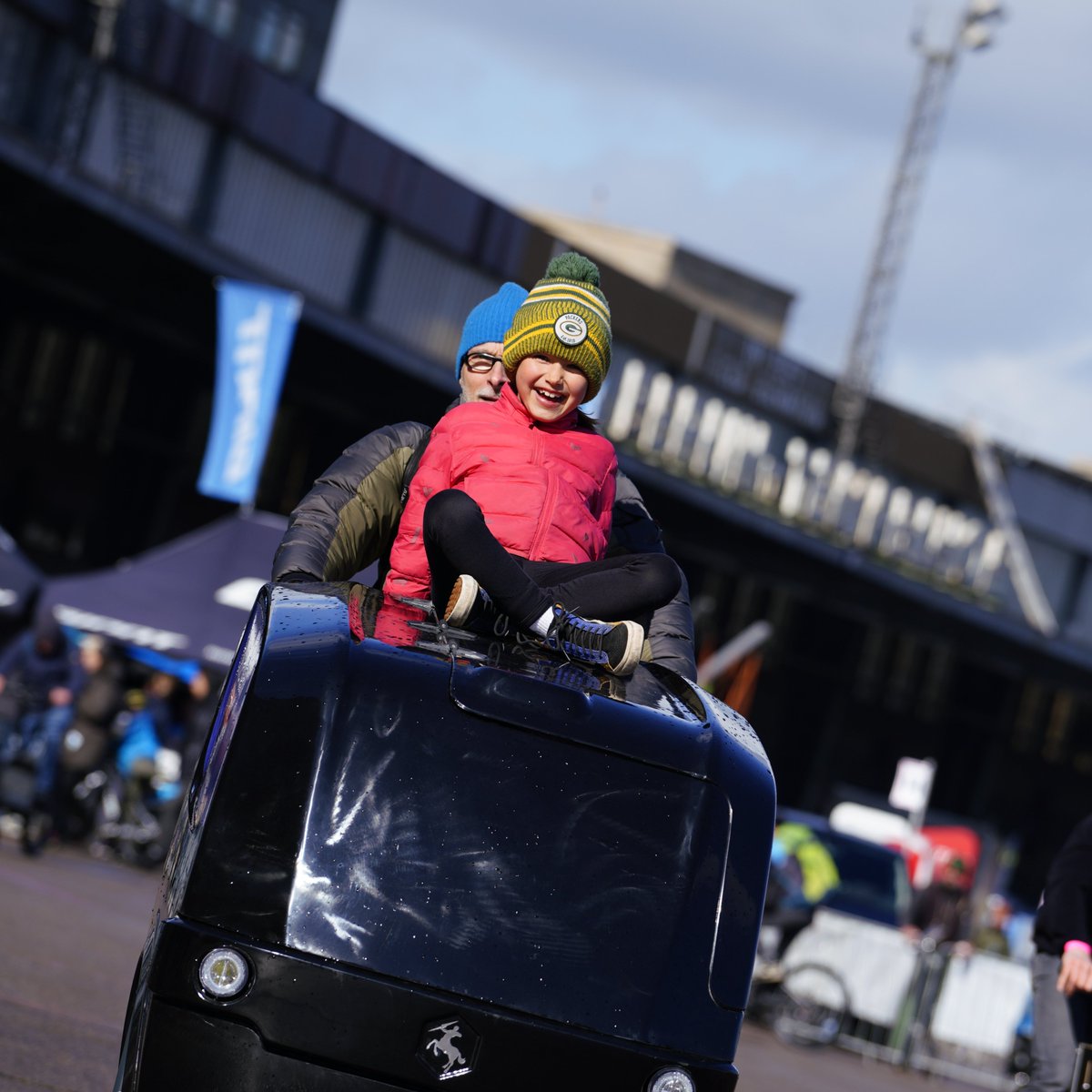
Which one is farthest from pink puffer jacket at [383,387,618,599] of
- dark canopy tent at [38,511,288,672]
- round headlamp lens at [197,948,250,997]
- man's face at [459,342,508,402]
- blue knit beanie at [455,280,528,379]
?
dark canopy tent at [38,511,288,672]

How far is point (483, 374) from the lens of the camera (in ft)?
17.5

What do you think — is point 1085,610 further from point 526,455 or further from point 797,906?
point 526,455

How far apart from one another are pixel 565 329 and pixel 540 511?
486mm

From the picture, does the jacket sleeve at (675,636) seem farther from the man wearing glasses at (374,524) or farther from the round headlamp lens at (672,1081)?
A: the round headlamp lens at (672,1081)

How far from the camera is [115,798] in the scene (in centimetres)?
1647

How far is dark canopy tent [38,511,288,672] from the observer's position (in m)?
16.5

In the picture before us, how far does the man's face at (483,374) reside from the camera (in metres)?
5.28

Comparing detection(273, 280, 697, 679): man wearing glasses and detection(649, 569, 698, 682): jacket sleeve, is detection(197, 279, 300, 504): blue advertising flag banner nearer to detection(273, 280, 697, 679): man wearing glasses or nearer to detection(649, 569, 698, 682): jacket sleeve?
detection(273, 280, 697, 679): man wearing glasses

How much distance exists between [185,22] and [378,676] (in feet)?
82.1

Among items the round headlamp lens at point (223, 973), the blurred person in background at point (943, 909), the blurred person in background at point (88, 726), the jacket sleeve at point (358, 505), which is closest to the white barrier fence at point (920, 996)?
the blurred person in background at point (943, 909)

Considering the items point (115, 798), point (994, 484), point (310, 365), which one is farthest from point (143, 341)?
point (994, 484)

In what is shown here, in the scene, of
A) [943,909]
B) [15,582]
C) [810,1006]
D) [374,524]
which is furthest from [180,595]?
[374,524]

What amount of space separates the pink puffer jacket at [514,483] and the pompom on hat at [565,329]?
0.45ft

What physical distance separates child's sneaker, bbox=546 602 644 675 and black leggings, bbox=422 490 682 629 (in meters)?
0.05
